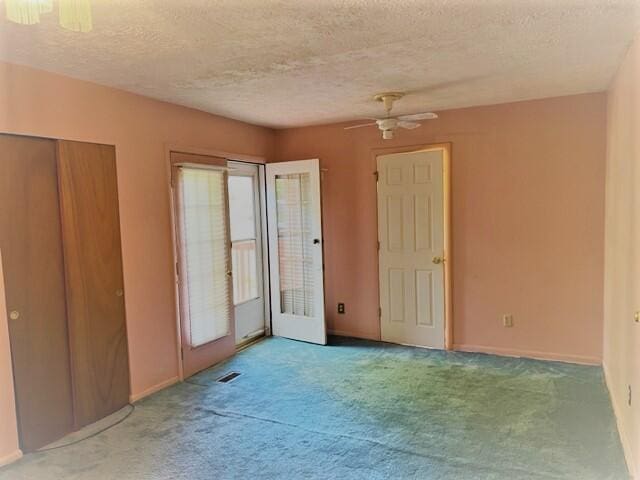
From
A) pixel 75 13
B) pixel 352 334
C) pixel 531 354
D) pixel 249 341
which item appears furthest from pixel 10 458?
pixel 531 354

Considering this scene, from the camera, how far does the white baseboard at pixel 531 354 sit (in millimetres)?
4203

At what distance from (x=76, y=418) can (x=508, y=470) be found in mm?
2844

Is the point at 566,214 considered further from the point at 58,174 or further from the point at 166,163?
the point at 58,174

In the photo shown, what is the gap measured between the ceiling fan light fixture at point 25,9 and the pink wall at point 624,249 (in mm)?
2804

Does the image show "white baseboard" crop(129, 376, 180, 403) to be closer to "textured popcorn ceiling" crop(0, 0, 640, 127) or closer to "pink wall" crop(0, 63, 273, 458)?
"pink wall" crop(0, 63, 273, 458)

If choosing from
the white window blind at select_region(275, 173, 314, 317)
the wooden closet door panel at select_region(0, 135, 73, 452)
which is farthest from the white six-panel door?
the wooden closet door panel at select_region(0, 135, 73, 452)

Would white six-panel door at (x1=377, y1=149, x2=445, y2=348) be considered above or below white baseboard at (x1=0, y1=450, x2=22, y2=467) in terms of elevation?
above

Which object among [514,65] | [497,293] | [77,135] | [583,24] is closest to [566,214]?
[497,293]

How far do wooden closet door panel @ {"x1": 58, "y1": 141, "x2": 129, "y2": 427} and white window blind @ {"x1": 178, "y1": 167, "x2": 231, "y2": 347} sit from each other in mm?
706

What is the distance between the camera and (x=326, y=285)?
5488 millimetres

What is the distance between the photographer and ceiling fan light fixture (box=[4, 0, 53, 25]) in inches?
57.9

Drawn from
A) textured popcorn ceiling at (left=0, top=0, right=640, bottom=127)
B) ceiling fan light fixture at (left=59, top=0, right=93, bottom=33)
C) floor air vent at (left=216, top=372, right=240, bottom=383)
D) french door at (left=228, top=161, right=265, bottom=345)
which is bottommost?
floor air vent at (left=216, top=372, right=240, bottom=383)

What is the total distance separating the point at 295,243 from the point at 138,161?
2046 mm

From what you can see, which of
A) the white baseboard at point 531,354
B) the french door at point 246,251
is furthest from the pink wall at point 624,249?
the french door at point 246,251
